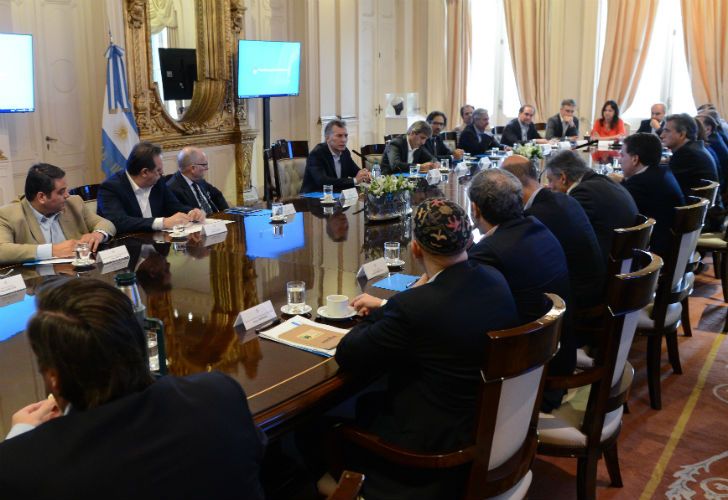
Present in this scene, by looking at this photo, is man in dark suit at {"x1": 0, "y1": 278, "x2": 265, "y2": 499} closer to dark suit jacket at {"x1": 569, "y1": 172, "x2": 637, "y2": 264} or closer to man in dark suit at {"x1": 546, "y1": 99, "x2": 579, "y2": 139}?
dark suit jacket at {"x1": 569, "y1": 172, "x2": 637, "y2": 264}

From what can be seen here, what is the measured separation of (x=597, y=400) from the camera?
6.89 ft

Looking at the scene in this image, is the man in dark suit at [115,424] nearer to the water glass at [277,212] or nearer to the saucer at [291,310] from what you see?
the saucer at [291,310]

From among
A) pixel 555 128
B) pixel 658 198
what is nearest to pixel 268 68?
pixel 555 128

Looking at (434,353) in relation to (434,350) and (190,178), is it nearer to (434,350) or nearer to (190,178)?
(434,350)

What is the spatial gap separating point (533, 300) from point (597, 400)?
1.17 feet

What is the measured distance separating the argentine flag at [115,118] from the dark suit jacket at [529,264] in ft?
14.6

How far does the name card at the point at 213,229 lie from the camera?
11.3 ft

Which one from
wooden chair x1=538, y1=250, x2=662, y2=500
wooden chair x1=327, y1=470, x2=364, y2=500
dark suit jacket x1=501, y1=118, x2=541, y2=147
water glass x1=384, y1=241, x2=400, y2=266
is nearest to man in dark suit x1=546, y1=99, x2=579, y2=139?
dark suit jacket x1=501, y1=118, x2=541, y2=147

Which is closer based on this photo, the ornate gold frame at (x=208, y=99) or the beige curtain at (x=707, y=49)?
the ornate gold frame at (x=208, y=99)

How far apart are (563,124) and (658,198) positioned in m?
4.89

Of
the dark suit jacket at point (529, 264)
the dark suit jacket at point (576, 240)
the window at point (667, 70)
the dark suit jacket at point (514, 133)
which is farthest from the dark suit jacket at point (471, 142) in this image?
the dark suit jacket at point (529, 264)

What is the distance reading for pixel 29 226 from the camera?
306 centimetres

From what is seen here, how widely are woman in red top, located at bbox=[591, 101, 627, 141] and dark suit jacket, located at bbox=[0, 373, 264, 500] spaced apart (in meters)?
7.75

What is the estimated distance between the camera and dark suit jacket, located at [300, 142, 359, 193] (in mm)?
4988
